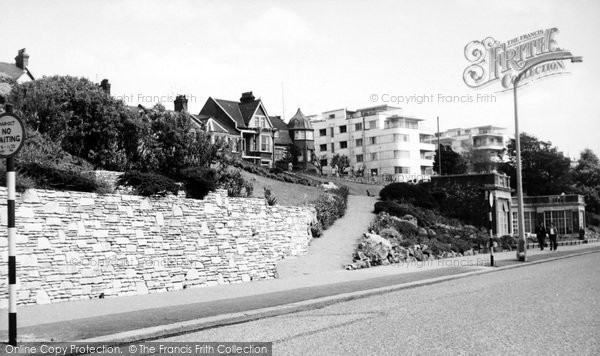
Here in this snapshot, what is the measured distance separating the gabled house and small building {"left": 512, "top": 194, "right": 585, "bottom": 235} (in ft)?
98.0

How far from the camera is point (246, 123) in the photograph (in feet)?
255

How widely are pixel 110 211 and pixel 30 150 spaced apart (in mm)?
6570

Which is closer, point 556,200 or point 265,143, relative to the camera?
point 556,200

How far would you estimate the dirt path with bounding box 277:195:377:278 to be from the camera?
981 inches

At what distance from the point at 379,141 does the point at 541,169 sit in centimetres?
2849

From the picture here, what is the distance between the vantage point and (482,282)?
66.9ft

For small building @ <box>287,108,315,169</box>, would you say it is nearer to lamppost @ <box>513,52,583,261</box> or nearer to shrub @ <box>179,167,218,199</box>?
lamppost @ <box>513,52,583,261</box>

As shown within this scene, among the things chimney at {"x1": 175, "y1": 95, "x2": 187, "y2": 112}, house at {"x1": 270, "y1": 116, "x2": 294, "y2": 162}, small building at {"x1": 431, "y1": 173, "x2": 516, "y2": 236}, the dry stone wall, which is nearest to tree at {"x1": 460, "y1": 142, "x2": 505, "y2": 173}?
house at {"x1": 270, "y1": 116, "x2": 294, "y2": 162}

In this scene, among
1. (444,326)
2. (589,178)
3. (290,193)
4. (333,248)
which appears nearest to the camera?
(444,326)

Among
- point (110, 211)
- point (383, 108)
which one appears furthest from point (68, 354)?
point (383, 108)

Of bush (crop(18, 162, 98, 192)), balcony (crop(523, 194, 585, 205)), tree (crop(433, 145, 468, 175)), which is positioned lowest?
balcony (crop(523, 194, 585, 205))

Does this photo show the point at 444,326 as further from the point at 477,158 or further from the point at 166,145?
the point at 477,158

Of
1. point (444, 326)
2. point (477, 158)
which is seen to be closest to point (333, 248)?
point (444, 326)

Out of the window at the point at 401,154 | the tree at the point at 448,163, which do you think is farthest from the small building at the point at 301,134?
the window at the point at 401,154
